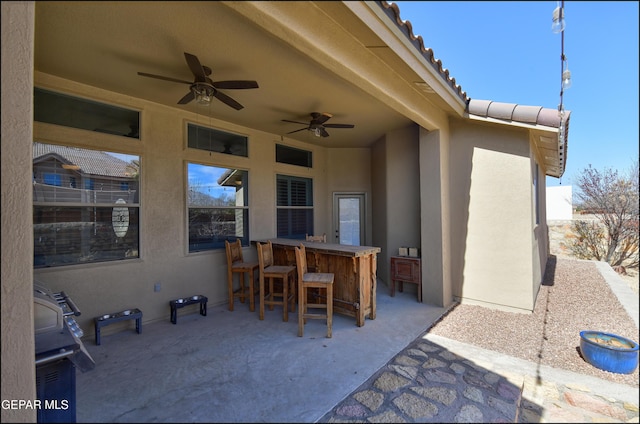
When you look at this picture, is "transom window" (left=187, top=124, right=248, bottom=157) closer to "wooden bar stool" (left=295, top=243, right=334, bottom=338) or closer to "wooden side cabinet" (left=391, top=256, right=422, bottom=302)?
"wooden bar stool" (left=295, top=243, right=334, bottom=338)

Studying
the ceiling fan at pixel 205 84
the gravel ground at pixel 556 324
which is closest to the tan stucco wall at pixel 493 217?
the gravel ground at pixel 556 324

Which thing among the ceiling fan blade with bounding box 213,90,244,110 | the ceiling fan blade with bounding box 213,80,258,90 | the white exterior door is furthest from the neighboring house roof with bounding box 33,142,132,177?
the white exterior door

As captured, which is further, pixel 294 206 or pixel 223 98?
pixel 294 206

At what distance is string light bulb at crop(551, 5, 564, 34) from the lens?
5.21 feet

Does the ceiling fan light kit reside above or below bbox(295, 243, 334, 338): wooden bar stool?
above

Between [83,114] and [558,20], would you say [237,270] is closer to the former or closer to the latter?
[83,114]

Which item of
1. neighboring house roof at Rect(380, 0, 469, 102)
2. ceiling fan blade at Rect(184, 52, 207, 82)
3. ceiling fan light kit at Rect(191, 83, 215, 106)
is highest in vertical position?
neighboring house roof at Rect(380, 0, 469, 102)

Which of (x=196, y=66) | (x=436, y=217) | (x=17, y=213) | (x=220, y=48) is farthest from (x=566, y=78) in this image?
(x=17, y=213)

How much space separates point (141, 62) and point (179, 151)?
4.83 feet

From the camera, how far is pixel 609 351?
186 centimetres

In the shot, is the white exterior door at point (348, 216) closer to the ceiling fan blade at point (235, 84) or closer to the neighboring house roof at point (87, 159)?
the ceiling fan blade at point (235, 84)

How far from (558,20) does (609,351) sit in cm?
220

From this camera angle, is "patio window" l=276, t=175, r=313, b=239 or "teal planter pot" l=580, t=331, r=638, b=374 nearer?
"teal planter pot" l=580, t=331, r=638, b=374

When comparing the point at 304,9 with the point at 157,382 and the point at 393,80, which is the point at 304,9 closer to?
the point at 393,80
